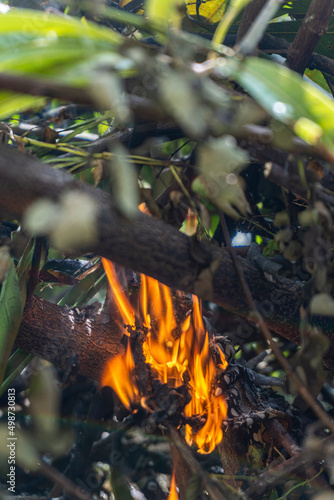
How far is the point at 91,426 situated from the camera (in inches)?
56.7

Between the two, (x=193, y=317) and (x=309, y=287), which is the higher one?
(x=309, y=287)

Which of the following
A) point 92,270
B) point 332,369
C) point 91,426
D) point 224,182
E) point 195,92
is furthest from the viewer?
point 91,426

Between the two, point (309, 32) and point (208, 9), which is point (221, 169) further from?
point (208, 9)

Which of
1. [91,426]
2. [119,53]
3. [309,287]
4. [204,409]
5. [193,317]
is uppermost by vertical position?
[119,53]

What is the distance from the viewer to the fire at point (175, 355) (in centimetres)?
109

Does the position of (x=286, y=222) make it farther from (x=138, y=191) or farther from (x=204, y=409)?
(x=204, y=409)

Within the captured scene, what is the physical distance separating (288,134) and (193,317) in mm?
613

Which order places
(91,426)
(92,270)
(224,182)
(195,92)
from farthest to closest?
(91,426) → (92,270) → (224,182) → (195,92)

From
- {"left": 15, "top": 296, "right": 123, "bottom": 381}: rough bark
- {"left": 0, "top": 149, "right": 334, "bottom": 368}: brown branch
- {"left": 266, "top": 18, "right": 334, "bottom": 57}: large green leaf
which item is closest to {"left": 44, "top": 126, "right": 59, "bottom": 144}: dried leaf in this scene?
{"left": 0, "top": 149, "right": 334, "bottom": 368}: brown branch

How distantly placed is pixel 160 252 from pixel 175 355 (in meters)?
0.42

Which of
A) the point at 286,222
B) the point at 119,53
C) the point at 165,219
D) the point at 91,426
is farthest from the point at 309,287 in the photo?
the point at 91,426

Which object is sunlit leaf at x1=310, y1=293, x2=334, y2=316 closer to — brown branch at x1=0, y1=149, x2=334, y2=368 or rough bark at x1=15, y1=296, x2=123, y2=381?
brown branch at x1=0, y1=149, x2=334, y2=368

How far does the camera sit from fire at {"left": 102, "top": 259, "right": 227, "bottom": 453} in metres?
1.09

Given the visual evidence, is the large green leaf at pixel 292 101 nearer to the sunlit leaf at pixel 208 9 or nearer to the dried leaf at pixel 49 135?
the dried leaf at pixel 49 135
